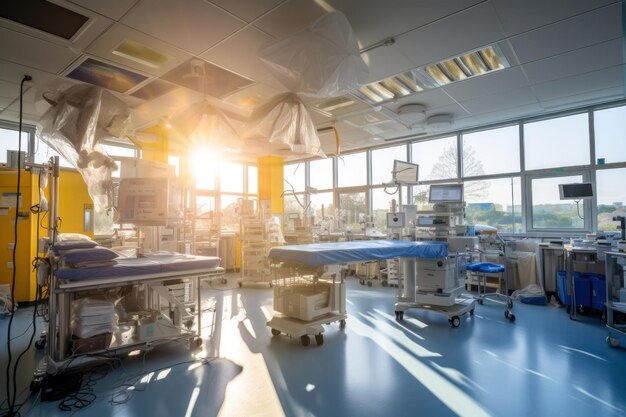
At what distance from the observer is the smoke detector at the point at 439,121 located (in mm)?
5418

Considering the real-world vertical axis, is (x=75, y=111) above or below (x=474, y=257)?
above

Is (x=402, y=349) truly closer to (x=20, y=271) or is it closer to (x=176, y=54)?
(x=176, y=54)

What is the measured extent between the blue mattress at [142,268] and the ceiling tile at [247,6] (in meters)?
2.13

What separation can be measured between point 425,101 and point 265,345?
4.00 meters

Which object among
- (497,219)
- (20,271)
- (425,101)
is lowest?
(20,271)

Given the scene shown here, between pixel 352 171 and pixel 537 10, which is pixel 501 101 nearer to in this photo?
pixel 537 10

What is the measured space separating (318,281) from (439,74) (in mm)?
2930

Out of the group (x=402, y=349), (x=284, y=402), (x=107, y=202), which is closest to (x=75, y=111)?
(x=107, y=202)

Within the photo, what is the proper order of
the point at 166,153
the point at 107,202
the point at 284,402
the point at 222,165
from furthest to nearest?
the point at 222,165 < the point at 166,153 < the point at 107,202 < the point at 284,402

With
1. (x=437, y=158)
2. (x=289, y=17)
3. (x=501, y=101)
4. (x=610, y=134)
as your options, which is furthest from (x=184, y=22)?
(x=610, y=134)

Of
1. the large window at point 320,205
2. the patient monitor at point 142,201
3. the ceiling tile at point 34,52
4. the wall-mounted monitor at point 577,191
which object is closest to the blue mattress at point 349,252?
the patient monitor at point 142,201

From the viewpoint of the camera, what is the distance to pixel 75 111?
3033mm

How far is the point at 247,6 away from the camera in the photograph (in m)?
2.67

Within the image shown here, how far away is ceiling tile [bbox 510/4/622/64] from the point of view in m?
2.86
